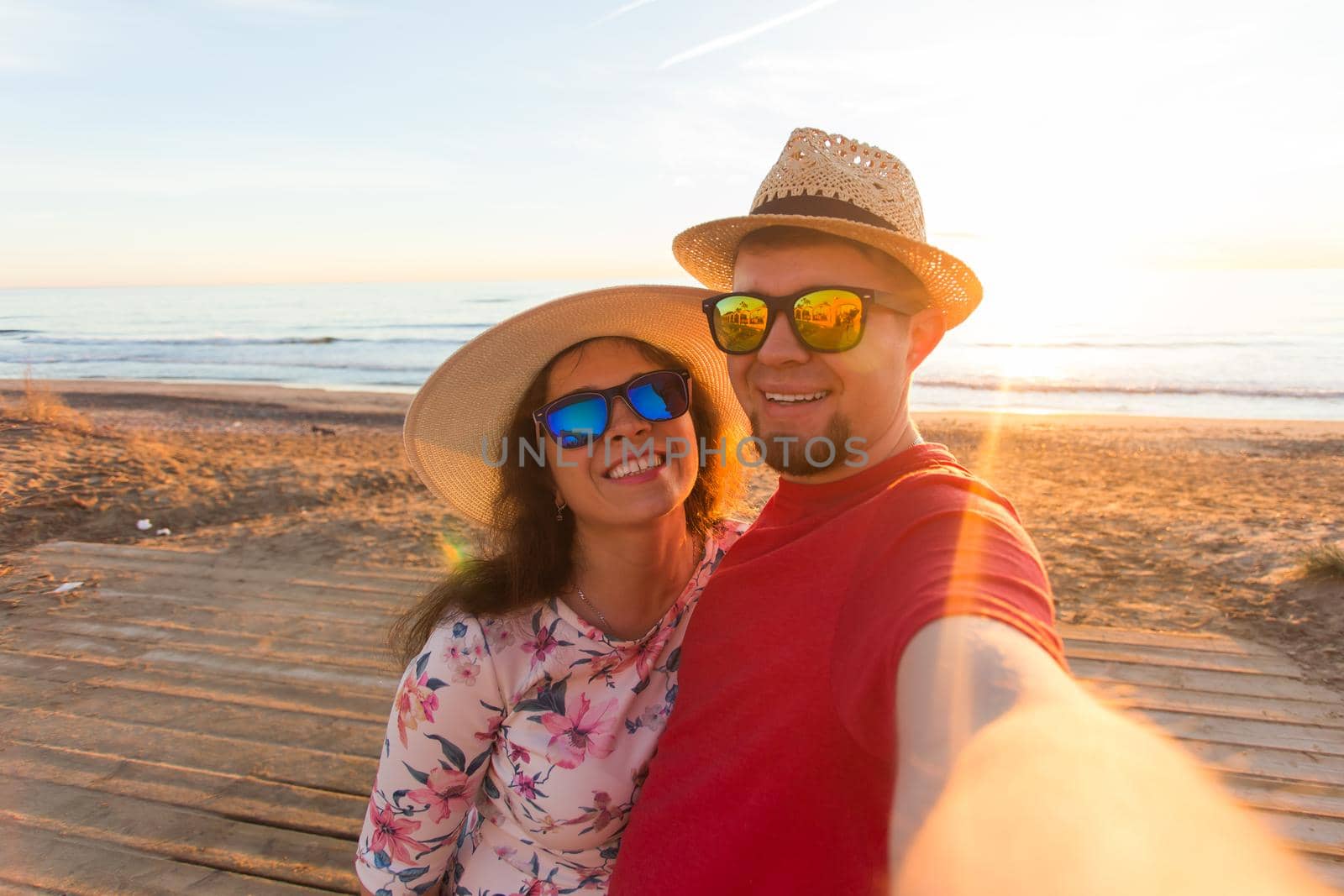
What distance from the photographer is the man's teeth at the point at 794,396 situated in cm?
179

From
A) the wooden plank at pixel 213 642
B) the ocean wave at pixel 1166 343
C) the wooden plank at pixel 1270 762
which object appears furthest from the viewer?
the ocean wave at pixel 1166 343

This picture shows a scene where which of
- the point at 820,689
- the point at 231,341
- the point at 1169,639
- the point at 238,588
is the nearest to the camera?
the point at 820,689

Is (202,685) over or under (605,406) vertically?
under

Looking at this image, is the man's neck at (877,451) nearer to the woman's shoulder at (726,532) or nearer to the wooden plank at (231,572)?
the woman's shoulder at (726,532)

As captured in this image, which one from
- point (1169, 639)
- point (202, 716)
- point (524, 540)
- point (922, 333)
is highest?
point (922, 333)

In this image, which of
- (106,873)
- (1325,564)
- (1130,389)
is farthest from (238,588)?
(1130,389)

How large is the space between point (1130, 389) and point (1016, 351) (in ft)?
25.0

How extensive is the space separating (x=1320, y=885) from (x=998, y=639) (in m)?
0.48

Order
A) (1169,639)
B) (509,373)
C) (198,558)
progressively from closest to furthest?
(509,373), (1169,639), (198,558)

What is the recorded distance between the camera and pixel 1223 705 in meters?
3.58

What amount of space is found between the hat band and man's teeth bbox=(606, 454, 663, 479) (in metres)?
0.62

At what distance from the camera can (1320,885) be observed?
0.56 m

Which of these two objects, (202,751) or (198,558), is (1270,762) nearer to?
(202,751)

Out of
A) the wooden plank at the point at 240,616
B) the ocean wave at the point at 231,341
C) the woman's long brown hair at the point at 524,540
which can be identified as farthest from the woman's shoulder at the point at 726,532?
the ocean wave at the point at 231,341
